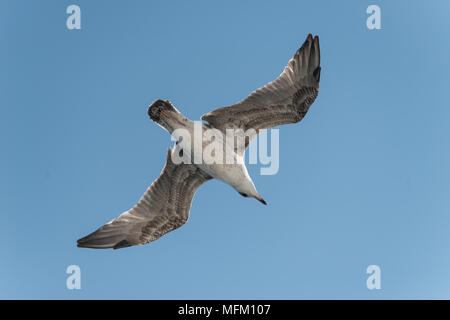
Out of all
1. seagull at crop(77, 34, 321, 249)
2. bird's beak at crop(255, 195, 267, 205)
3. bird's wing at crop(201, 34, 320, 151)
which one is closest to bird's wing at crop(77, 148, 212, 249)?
seagull at crop(77, 34, 321, 249)

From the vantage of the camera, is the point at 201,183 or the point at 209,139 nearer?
the point at 209,139

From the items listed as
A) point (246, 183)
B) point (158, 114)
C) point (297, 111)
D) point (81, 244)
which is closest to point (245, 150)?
point (246, 183)

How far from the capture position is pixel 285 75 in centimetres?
1247

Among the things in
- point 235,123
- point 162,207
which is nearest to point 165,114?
point 235,123

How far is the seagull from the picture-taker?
12266 mm

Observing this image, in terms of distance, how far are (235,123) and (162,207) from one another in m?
3.19

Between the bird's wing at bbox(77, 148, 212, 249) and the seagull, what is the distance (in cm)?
3

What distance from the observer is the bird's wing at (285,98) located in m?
12.3

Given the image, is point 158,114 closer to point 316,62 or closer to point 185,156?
point 185,156

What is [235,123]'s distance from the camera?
41.1ft

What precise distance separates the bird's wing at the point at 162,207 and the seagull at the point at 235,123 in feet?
0.09

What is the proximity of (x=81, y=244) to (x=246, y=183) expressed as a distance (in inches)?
186

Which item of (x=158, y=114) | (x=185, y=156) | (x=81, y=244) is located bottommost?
(x=81, y=244)

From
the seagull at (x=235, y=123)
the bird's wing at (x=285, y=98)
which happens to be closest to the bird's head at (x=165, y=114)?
the seagull at (x=235, y=123)
